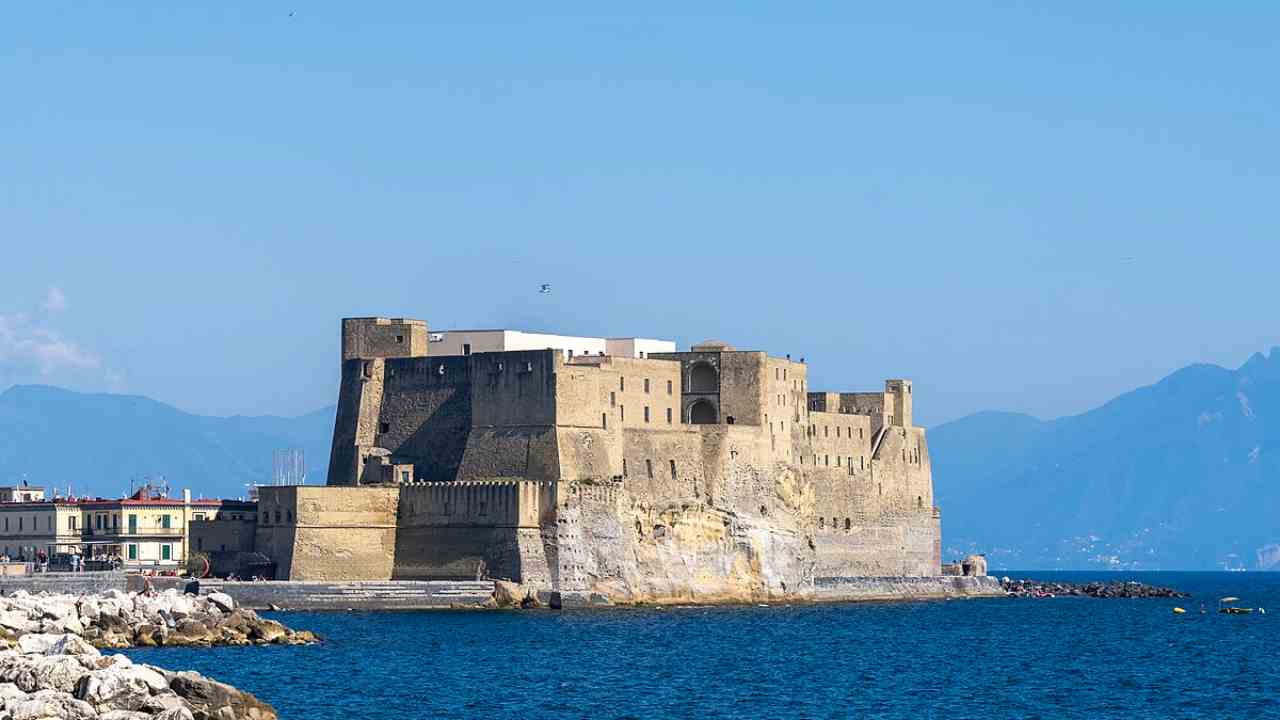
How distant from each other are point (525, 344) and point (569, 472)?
824 centimetres

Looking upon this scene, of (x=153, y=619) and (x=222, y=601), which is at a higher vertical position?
(x=222, y=601)

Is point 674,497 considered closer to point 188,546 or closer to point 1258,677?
point 188,546

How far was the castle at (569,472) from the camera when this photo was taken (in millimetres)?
80625

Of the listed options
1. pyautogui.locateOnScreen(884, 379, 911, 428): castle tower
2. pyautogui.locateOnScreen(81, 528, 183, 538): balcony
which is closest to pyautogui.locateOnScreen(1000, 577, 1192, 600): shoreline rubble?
pyautogui.locateOnScreen(884, 379, 911, 428): castle tower

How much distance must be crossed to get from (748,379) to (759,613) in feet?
29.9

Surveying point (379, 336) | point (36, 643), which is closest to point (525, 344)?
point (379, 336)

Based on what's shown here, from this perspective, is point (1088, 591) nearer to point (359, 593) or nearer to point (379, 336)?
point (379, 336)

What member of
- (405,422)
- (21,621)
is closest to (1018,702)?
(21,621)

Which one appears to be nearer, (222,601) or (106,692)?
(106,692)

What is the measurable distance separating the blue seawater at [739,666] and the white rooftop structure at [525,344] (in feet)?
37.5

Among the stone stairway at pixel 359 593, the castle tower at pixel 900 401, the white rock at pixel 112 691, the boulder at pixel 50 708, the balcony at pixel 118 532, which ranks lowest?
the boulder at pixel 50 708

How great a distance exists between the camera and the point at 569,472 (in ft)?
272

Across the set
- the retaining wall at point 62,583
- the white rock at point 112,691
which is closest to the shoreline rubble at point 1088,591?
the retaining wall at point 62,583

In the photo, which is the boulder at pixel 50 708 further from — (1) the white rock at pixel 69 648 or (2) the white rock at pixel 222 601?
(2) the white rock at pixel 222 601
